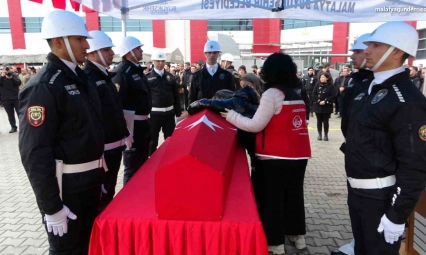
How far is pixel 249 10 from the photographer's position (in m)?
4.46

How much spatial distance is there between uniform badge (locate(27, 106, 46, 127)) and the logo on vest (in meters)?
1.79

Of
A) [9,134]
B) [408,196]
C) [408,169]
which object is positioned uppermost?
[408,169]

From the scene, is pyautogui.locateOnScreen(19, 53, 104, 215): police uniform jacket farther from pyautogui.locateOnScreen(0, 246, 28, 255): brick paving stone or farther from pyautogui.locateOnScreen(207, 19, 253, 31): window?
pyautogui.locateOnScreen(207, 19, 253, 31): window

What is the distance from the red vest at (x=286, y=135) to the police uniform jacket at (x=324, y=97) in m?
5.22

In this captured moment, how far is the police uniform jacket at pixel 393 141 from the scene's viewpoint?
5.35ft

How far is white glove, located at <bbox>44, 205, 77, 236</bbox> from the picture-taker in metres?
1.85

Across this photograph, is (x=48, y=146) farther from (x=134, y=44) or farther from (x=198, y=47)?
(x=198, y=47)

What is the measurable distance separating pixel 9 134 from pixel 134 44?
6941 millimetres

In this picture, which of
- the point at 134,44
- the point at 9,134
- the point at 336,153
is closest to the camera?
the point at 134,44

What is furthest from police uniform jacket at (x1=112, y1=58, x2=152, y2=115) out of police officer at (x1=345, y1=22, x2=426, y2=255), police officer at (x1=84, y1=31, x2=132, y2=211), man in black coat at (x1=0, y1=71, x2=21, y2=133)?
man in black coat at (x1=0, y1=71, x2=21, y2=133)

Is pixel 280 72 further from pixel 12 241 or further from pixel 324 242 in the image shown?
pixel 12 241

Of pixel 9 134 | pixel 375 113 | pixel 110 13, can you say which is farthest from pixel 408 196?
pixel 9 134

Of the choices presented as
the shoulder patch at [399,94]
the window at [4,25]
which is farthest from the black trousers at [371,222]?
the window at [4,25]

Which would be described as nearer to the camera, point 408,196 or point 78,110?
point 408,196
